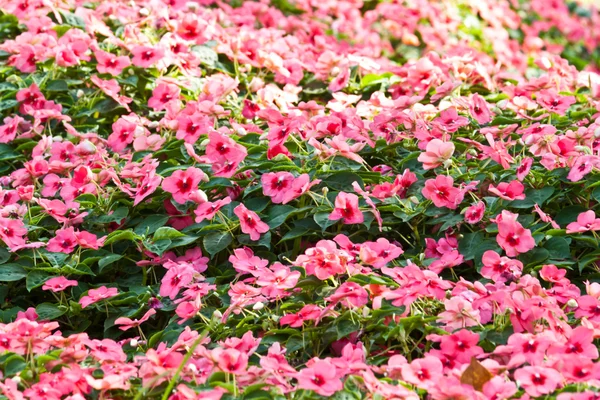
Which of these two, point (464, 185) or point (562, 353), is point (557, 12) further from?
point (562, 353)

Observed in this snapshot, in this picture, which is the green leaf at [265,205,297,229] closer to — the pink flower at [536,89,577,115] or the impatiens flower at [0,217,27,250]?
the impatiens flower at [0,217,27,250]

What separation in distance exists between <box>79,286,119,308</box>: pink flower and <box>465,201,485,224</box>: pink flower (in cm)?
94

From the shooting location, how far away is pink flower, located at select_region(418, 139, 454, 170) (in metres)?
2.36

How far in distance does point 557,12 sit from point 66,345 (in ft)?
17.7

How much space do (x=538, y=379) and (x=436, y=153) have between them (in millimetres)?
856

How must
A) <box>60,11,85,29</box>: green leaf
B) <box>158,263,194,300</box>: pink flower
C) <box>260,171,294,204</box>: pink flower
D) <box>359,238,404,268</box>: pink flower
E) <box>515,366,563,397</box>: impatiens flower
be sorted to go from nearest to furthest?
<box>515,366,563,397</box>: impatiens flower → <box>359,238,404,268</box>: pink flower → <box>158,263,194,300</box>: pink flower → <box>260,171,294,204</box>: pink flower → <box>60,11,85,29</box>: green leaf

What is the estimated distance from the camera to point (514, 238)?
2201 mm

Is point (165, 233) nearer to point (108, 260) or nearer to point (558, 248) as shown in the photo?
point (108, 260)

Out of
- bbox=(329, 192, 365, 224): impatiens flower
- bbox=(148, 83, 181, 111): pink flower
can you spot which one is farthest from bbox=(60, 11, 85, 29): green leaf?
bbox=(329, 192, 365, 224): impatiens flower

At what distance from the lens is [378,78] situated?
3.46 m

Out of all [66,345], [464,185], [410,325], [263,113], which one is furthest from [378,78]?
[66,345]

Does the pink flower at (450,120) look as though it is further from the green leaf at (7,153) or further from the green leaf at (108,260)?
the green leaf at (7,153)

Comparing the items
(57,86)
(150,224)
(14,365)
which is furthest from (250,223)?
(57,86)

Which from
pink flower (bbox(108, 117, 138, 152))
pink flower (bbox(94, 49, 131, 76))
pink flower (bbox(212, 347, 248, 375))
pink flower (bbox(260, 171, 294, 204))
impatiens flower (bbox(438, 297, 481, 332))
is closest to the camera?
pink flower (bbox(212, 347, 248, 375))
